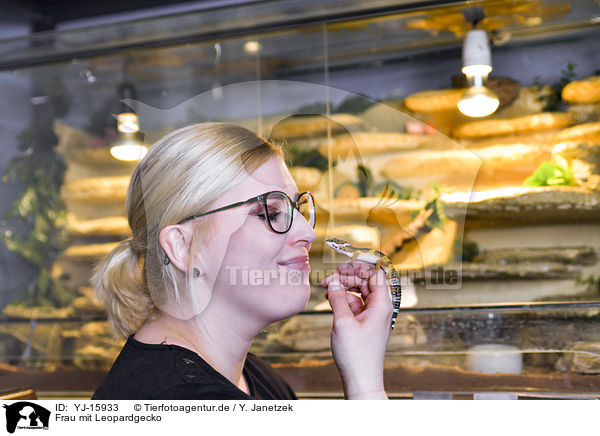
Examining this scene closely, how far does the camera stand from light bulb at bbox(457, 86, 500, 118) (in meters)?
1.46

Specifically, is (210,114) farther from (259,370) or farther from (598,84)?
(598,84)

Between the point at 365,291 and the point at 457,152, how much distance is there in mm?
834

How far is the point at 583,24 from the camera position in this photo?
168cm

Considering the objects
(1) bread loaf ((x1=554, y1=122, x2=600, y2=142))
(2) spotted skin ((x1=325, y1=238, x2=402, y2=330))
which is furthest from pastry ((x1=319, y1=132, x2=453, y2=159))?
(1) bread loaf ((x1=554, y1=122, x2=600, y2=142))

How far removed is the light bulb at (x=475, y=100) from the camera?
146cm

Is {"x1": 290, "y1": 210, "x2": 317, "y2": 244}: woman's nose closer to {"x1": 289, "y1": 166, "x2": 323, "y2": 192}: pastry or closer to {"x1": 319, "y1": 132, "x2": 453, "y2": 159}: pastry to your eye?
{"x1": 289, "y1": 166, "x2": 323, "y2": 192}: pastry

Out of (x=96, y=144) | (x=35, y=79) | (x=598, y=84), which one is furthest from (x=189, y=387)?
(x=35, y=79)

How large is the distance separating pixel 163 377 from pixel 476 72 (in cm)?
114

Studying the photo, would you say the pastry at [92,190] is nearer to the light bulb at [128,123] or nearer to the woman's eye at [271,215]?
the light bulb at [128,123]

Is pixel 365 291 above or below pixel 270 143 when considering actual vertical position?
below

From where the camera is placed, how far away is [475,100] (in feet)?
4.82

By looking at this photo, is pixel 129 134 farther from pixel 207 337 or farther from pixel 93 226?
pixel 93 226

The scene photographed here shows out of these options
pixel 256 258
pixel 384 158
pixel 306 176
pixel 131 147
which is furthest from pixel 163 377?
pixel 384 158

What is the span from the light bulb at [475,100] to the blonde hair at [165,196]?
2.52 ft
